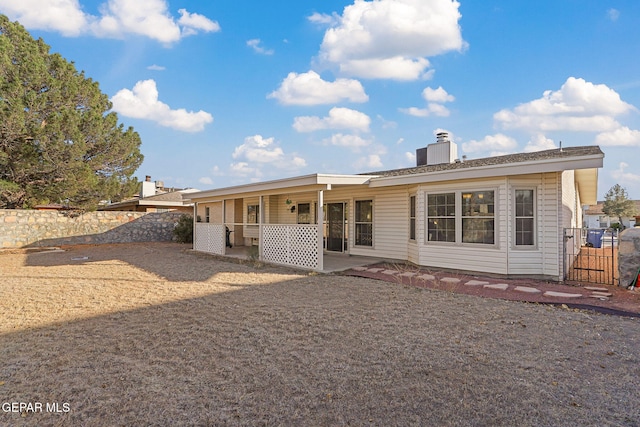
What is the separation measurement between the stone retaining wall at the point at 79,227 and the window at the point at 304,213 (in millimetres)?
9885

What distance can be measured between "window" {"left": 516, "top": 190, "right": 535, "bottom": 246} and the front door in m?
5.71

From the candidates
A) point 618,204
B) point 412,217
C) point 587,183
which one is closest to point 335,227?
point 412,217

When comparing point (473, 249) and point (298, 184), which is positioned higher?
point (298, 184)

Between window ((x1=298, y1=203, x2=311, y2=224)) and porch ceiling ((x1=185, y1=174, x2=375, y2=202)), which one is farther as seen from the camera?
window ((x1=298, y1=203, x2=311, y2=224))

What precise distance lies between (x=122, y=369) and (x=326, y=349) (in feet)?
6.78

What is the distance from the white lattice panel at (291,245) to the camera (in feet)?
31.1

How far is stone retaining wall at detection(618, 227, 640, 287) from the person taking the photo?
269 inches

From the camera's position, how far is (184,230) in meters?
18.5

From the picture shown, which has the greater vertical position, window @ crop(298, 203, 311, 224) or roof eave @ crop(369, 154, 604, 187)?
roof eave @ crop(369, 154, 604, 187)

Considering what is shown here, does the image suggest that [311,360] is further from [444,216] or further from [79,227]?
[79,227]

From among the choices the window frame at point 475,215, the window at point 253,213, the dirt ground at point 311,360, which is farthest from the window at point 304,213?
the dirt ground at point 311,360

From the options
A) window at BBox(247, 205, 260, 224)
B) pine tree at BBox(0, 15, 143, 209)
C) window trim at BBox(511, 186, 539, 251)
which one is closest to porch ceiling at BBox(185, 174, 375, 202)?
window at BBox(247, 205, 260, 224)

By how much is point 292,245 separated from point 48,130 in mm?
11481

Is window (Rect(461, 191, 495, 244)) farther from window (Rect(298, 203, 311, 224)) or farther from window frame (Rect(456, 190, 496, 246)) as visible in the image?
window (Rect(298, 203, 311, 224))
